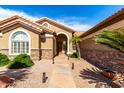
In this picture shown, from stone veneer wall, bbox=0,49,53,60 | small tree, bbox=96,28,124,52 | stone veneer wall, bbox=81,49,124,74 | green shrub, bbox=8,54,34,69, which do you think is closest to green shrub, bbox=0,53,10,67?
stone veneer wall, bbox=0,49,53,60

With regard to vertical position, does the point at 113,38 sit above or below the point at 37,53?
above

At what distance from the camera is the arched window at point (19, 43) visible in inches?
891

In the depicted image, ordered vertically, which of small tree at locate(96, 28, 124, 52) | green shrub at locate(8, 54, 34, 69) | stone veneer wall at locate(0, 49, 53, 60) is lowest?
green shrub at locate(8, 54, 34, 69)

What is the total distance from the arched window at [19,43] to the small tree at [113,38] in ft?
46.1

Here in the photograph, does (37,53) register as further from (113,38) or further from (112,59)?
(113,38)

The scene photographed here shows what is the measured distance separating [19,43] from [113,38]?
14.9 meters

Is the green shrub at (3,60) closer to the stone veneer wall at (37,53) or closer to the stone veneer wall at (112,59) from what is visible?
the stone veneer wall at (37,53)

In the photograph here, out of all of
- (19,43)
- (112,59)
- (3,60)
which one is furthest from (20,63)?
(112,59)

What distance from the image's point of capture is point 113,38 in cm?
943

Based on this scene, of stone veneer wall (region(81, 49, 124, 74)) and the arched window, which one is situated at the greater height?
the arched window

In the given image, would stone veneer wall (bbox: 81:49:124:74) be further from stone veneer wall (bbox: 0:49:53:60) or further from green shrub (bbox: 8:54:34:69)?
stone veneer wall (bbox: 0:49:53:60)

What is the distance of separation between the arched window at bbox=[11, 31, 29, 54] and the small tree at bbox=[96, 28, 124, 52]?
46.1ft

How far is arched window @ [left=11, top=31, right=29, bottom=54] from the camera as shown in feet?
74.2
